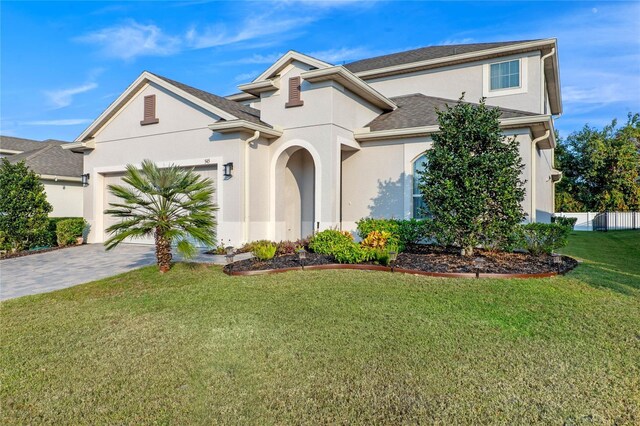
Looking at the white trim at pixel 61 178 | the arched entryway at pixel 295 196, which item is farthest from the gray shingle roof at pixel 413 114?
the white trim at pixel 61 178

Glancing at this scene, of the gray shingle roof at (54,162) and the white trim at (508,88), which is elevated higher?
the white trim at (508,88)

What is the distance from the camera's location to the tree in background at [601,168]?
30.1 metres

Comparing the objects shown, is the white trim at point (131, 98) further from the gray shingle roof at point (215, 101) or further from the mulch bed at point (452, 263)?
the mulch bed at point (452, 263)

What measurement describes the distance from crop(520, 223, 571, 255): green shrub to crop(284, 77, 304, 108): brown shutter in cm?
761

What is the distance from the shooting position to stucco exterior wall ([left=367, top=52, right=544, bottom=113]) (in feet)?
43.5

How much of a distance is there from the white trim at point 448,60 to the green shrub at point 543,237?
7.28 metres

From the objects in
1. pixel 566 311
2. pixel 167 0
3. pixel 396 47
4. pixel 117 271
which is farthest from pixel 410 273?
pixel 396 47

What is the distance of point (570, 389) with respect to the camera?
133 inches

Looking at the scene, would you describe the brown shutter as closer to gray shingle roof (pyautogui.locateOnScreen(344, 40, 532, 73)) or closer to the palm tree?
the palm tree

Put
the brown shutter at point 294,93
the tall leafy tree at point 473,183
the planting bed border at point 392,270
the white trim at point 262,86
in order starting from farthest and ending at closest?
the white trim at point 262,86 → the brown shutter at point 294,93 → the tall leafy tree at point 473,183 → the planting bed border at point 392,270

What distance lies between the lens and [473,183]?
8312mm

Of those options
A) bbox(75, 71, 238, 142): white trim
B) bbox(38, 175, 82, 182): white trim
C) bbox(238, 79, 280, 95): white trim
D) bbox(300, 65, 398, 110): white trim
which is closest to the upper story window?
bbox(300, 65, 398, 110): white trim

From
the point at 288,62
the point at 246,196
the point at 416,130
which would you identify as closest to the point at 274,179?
the point at 246,196

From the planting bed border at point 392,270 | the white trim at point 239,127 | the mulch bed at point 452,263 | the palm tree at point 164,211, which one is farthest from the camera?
the white trim at point 239,127
